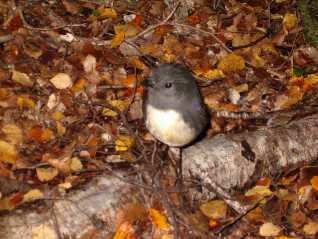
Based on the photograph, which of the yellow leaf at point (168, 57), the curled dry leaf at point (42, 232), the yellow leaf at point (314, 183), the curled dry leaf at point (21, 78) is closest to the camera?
the curled dry leaf at point (42, 232)

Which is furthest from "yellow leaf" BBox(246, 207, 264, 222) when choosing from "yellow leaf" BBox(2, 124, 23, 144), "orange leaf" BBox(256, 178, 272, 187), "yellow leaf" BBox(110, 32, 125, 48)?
"yellow leaf" BBox(110, 32, 125, 48)

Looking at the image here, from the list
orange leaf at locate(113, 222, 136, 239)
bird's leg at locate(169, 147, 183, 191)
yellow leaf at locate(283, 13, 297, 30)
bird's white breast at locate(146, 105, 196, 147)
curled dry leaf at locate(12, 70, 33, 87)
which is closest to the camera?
orange leaf at locate(113, 222, 136, 239)

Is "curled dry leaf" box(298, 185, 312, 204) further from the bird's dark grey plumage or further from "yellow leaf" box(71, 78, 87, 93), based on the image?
"yellow leaf" box(71, 78, 87, 93)

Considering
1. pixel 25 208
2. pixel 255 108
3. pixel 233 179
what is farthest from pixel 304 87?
pixel 25 208

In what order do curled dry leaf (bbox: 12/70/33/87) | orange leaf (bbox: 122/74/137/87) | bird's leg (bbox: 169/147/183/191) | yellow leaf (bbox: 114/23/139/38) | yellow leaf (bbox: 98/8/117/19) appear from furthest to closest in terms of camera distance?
yellow leaf (bbox: 98/8/117/19) < yellow leaf (bbox: 114/23/139/38) < orange leaf (bbox: 122/74/137/87) < curled dry leaf (bbox: 12/70/33/87) < bird's leg (bbox: 169/147/183/191)

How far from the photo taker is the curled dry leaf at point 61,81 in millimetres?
5230

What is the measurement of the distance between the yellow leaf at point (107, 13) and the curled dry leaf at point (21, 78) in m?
1.51

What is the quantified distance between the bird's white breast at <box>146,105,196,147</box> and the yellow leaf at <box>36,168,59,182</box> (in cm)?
86

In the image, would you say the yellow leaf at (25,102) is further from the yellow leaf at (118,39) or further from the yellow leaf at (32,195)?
the yellow leaf at (118,39)

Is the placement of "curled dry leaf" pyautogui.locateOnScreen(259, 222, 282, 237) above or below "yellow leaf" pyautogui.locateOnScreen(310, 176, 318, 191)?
below

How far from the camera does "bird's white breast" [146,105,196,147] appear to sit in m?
4.23

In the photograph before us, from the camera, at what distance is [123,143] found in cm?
478

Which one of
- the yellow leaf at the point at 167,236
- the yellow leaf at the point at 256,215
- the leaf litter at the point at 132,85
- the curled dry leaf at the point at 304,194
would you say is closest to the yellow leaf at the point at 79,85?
the leaf litter at the point at 132,85

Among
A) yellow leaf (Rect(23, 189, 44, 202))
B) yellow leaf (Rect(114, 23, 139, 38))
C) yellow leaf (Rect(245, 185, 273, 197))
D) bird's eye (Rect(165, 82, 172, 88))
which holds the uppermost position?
yellow leaf (Rect(114, 23, 139, 38))
